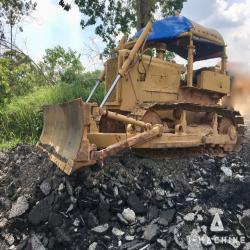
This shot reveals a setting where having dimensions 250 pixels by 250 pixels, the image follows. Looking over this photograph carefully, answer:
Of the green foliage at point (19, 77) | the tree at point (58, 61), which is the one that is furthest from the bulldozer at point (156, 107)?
the tree at point (58, 61)

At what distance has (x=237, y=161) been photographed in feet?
26.3

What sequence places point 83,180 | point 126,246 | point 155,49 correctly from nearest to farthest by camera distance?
point 126,246 < point 83,180 < point 155,49

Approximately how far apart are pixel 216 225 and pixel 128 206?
1339 mm

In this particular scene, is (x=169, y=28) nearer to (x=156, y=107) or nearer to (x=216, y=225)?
(x=156, y=107)

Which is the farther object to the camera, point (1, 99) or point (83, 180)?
point (1, 99)

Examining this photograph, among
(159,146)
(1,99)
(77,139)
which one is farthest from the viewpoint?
(1,99)

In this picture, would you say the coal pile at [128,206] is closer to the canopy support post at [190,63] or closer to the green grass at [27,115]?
the canopy support post at [190,63]

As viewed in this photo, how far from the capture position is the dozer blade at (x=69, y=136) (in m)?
5.50

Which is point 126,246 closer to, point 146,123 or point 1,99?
point 146,123

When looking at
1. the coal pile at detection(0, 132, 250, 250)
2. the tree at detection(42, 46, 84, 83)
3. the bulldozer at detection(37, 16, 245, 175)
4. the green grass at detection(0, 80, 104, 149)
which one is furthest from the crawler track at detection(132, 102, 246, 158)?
the tree at detection(42, 46, 84, 83)

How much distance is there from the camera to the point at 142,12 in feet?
44.8

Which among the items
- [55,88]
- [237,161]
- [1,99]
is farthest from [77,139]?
[55,88]

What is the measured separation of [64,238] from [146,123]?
2.35 meters

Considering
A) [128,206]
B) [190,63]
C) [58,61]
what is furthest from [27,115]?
[58,61]
